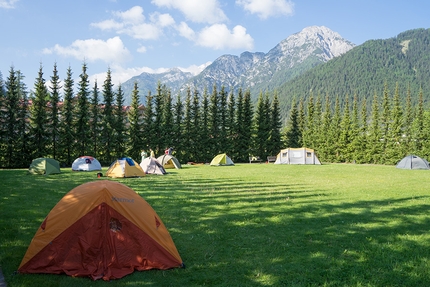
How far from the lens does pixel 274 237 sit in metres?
7.41

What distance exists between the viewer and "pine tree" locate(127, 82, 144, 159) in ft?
133

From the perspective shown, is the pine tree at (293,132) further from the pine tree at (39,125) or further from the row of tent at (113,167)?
the pine tree at (39,125)

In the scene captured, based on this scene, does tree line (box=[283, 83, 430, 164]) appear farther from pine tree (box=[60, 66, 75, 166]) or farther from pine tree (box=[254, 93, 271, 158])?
pine tree (box=[60, 66, 75, 166])

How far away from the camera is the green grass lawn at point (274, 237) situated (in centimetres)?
516

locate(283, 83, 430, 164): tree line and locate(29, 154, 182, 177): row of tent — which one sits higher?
locate(283, 83, 430, 164): tree line

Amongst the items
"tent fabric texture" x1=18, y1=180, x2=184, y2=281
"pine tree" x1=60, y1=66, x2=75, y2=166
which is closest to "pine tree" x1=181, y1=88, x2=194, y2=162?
"pine tree" x1=60, y1=66, x2=75, y2=166

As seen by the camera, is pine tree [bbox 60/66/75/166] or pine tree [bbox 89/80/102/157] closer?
pine tree [bbox 60/66/75/166]

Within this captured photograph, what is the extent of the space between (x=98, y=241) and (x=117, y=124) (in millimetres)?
35313

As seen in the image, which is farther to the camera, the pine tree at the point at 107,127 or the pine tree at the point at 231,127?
the pine tree at the point at 231,127

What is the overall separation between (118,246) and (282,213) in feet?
18.7

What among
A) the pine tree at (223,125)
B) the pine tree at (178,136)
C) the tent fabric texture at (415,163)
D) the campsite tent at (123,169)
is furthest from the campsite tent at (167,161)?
the tent fabric texture at (415,163)

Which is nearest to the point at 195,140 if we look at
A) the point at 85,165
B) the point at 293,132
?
the point at 293,132

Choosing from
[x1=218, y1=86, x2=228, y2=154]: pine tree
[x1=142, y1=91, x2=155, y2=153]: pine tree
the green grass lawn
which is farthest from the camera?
[x1=218, y1=86, x2=228, y2=154]: pine tree

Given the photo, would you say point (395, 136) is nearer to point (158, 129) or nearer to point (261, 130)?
point (261, 130)
